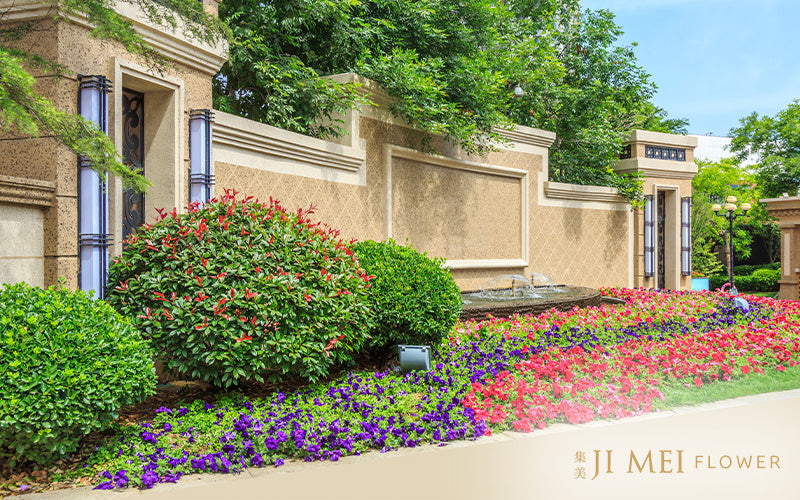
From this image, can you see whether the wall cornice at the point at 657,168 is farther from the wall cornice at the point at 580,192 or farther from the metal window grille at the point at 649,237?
the wall cornice at the point at 580,192

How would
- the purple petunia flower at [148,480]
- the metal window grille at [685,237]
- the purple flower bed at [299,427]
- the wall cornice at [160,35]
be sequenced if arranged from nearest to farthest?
the purple petunia flower at [148,480], the purple flower bed at [299,427], the wall cornice at [160,35], the metal window grille at [685,237]

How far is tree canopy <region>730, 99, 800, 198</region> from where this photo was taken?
97.6 feet

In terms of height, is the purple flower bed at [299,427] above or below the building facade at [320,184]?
below

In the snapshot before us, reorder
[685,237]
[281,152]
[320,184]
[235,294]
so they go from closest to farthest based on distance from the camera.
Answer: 1. [235,294]
2. [281,152]
3. [320,184]
4. [685,237]

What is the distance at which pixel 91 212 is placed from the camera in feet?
19.1

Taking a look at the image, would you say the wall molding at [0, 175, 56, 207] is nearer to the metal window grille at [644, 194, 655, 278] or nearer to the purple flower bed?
the purple flower bed

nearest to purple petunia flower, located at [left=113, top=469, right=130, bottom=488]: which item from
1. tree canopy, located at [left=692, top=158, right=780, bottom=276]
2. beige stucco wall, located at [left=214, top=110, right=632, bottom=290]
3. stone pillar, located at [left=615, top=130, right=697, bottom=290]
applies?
beige stucco wall, located at [left=214, top=110, right=632, bottom=290]

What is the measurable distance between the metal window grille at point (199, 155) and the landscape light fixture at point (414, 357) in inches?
109

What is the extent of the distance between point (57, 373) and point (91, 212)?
215cm

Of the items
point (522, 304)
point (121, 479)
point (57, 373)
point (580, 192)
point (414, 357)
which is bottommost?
point (121, 479)

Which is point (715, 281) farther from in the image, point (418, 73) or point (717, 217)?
point (418, 73)

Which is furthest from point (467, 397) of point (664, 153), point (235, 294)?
point (664, 153)

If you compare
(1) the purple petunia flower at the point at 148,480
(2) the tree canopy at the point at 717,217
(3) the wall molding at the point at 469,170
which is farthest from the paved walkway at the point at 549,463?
(2) the tree canopy at the point at 717,217

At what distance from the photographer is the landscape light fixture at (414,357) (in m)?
6.85
